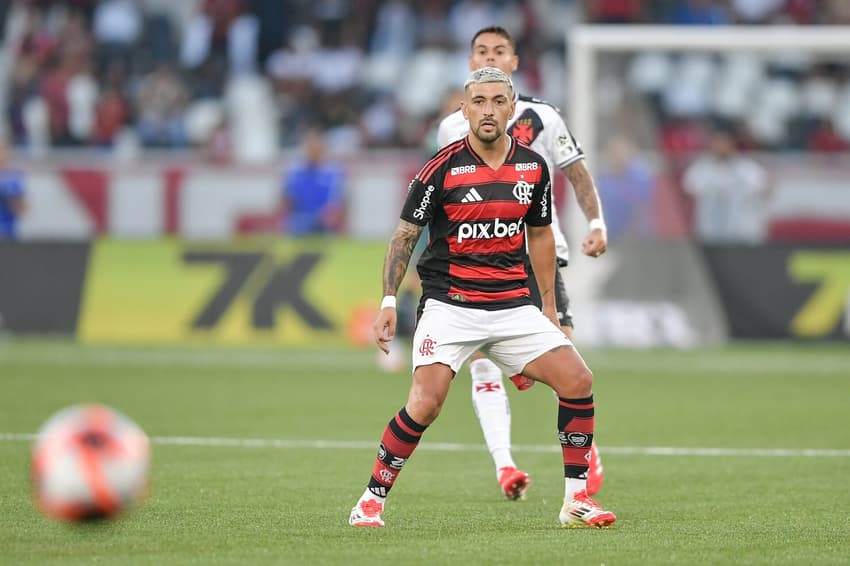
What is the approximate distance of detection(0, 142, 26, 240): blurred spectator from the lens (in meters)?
22.5

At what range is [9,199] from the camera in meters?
22.6

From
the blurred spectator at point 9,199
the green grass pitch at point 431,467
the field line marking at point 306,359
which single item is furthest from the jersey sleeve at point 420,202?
the blurred spectator at point 9,199

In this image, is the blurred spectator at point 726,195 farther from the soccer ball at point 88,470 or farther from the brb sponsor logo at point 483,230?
the soccer ball at point 88,470

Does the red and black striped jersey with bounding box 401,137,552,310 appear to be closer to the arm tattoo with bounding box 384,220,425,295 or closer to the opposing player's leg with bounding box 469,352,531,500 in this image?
the arm tattoo with bounding box 384,220,425,295

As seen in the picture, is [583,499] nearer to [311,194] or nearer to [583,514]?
[583,514]

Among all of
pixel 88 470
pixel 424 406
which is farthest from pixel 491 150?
pixel 88 470

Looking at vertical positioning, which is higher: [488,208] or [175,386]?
[488,208]

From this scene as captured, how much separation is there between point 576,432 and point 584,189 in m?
1.89

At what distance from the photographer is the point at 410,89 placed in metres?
27.5

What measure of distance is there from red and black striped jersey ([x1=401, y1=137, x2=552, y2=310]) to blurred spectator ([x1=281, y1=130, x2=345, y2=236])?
14.4 meters

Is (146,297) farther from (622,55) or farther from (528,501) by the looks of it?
(528,501)

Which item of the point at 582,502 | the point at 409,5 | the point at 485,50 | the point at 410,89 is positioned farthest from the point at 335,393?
the point at 409,5

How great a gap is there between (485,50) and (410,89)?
18.0m

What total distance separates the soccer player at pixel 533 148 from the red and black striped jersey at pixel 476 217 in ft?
3.74
